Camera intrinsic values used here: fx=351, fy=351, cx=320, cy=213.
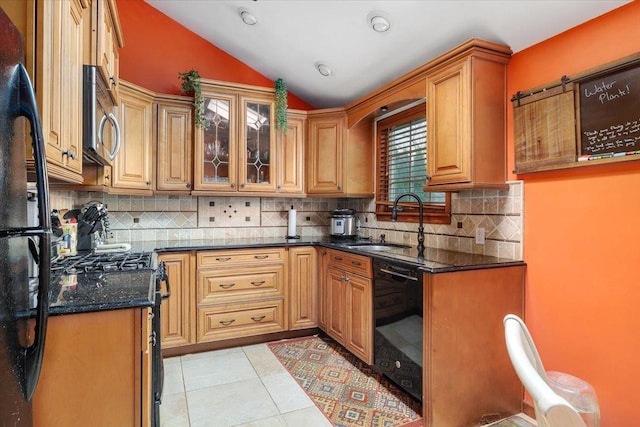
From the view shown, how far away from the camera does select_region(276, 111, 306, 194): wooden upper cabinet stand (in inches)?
137

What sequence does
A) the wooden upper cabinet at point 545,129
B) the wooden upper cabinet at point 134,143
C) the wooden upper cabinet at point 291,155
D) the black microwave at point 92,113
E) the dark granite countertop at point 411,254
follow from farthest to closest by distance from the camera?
the wooden upper cabinet at point 291,155
the wooden upper cabinet at point 134,143
the dark granite countertop at point 411,254
the wooden upper cabinet at point 545,129
the black microwave at point 92,113

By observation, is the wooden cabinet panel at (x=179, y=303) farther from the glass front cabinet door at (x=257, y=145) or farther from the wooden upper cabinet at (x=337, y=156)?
the wooden upper cabinet at (x=337, y=156)

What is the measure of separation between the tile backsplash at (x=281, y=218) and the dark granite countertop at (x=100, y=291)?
45.2 inches

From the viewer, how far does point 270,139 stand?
11.3 feet

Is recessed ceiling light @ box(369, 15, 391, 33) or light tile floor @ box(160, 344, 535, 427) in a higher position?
recessed ceiling light @ box(369, 15, 391, 33)

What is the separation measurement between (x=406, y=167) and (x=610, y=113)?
1.63 meters

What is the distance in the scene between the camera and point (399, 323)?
2.21 meters

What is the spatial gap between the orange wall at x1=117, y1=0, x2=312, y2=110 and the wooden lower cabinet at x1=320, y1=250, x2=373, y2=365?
2.19 metres

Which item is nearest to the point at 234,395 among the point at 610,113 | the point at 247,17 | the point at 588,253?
the point at 588,253

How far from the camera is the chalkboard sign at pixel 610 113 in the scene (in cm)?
162

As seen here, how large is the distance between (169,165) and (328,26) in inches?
70.2

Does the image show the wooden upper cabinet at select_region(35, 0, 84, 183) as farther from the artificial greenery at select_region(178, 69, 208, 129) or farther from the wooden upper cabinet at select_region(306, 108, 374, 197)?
the wooden upper cabinet at select_region(306, 108, 374, 197)

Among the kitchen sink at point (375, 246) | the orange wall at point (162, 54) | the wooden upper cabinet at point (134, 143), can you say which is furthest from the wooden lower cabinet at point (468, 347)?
the orange wall at point (162, 54)

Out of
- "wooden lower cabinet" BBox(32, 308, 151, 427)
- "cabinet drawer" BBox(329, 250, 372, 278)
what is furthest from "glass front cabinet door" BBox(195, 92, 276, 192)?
"wooden lower cabinet" BBox(32, 308, 151, 427)
